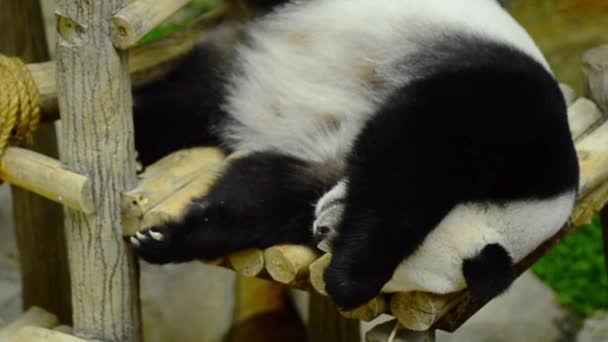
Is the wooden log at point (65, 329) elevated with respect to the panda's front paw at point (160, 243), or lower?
lower

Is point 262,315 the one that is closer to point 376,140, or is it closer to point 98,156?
point 98,156

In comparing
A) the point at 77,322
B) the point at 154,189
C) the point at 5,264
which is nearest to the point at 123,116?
the point at 154,189

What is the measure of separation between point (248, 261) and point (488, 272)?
1.58 ft

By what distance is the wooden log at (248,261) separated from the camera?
222cm

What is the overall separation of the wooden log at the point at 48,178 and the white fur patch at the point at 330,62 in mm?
410

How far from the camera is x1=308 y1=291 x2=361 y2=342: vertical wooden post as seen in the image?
10.1 feet

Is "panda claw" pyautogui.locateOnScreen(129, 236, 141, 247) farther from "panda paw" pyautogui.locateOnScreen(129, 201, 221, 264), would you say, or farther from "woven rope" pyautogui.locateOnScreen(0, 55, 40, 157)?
"woven rope" pyautogui.locateOnScreen(0, 55, 40, 157)

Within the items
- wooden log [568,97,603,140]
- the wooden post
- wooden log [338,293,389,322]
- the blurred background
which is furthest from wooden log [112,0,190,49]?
the blurred background

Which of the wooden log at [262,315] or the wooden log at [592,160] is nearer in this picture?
the wooden log at [592,160]

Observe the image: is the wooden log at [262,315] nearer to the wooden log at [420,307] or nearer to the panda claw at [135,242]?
the panda claw at [135,242]

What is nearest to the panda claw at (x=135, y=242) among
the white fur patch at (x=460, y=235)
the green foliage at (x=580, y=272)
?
the white fur patch at (x=460, y=235)

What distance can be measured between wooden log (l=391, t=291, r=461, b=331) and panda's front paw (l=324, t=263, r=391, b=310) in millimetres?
74

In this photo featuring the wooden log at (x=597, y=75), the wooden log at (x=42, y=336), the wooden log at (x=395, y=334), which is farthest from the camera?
the wooden log at (x=597, y=75)

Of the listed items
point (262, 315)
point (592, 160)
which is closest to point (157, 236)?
point (592, 160)
